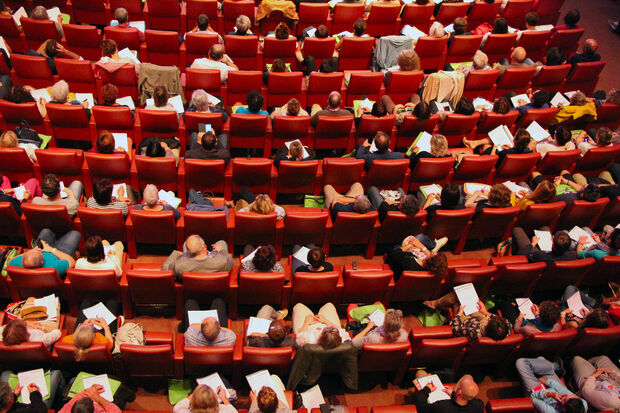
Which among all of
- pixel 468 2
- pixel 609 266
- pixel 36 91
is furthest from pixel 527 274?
pixel 36 91

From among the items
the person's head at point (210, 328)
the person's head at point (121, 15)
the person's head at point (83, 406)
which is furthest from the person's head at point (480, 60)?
the person's head at point (83, 406)

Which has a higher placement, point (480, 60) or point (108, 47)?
point (480, 60)

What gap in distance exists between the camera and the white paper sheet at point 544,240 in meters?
3.38

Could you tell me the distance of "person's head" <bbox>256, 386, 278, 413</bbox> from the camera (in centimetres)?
224

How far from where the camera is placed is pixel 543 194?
134 inches

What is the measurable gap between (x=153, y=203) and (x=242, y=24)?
195 cm

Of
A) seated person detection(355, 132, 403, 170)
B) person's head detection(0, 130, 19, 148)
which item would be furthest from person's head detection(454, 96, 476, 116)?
person's head detection(0, 130, 19, 148)

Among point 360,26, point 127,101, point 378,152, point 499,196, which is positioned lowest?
point 499,196

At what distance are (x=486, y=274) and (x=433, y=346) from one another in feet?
2.03

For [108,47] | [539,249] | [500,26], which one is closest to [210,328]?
[539,249]

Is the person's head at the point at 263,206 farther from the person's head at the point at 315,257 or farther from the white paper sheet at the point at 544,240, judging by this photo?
the white paper sheet at the point at 544,240

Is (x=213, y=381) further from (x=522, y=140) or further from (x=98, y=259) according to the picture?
(x=522, y=140)

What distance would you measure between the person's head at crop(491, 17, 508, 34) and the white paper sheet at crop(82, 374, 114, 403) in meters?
4.18

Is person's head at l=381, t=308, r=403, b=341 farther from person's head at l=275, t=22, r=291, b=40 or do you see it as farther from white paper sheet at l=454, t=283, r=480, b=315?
person's head at l=275, t=22, r=291, b=40
